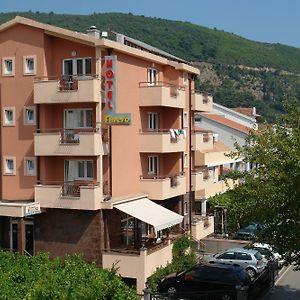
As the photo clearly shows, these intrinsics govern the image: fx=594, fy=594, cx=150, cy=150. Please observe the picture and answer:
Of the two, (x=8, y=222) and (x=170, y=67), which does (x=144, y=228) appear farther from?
(x=170, y=67)

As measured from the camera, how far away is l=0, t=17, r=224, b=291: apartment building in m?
32.6

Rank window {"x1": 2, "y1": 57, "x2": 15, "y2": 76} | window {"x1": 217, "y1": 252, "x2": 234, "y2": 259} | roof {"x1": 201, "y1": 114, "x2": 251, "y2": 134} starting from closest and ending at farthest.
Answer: window {"x1": 2, "y1": 57, "x2": 15, "y2": 76}
window {"x1": 217, "y1": 252, "x2": 234, "y2": 259}
roof {"x1": 201, "y1": 114, "x2": 251, "y2": 134}

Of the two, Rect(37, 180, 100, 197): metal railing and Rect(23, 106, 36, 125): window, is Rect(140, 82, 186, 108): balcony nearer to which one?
Rect(37, 180, 100, 197): metal railing

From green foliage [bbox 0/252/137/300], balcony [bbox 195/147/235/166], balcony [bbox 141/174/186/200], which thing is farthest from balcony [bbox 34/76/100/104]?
balcony [bbox 195/147/235/166]

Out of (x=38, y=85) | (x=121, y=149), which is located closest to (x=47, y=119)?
(x=38, y=85)

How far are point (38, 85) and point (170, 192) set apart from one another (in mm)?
10735

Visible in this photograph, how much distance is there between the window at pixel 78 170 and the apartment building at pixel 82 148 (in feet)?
0.21

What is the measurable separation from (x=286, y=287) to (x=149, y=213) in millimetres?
9094

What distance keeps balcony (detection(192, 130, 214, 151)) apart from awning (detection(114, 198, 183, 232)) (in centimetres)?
850

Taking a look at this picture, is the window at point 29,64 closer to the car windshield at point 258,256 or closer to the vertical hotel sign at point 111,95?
the vertical hotel sign at point 111,95

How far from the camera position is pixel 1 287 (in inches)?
944

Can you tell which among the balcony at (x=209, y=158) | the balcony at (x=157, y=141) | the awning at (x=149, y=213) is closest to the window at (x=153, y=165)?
the balcony at (x=157, y=141)

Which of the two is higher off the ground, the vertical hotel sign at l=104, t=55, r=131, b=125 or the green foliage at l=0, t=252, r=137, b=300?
the vertical hotel sign at l=104, t=55, r=131, b=125

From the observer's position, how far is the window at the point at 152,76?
3808 centimetres
